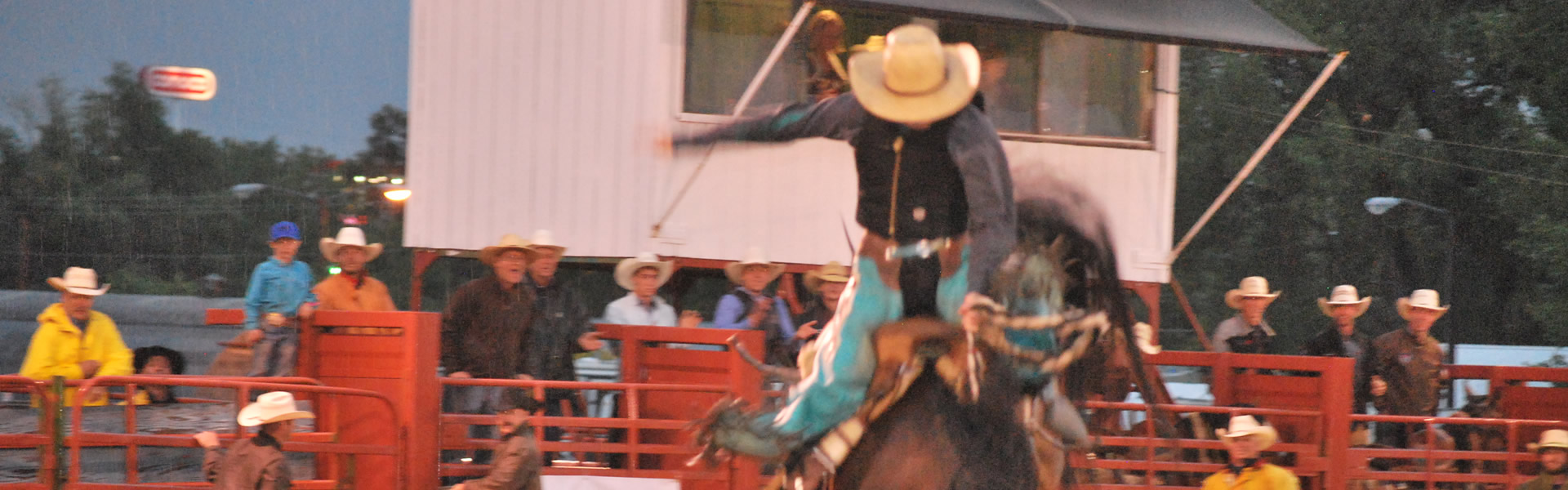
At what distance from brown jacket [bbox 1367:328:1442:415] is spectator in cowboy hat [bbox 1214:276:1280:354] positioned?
76cm

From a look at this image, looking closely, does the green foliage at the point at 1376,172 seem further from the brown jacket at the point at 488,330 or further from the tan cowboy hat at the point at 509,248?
the brown jacket at the point at 488,330

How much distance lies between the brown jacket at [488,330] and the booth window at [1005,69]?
331 cm

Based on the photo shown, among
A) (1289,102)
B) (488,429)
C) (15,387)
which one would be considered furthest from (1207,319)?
(15,387)

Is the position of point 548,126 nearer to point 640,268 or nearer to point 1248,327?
point 640,268

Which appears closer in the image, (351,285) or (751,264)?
(351,285)

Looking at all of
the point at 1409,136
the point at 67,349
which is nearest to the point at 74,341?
the point at 67,349

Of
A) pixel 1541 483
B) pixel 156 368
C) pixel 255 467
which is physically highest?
pixel 156 368

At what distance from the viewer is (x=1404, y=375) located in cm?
1142

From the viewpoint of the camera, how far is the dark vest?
5.17 meters

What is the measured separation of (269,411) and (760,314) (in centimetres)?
350

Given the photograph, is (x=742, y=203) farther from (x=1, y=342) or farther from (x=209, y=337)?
(x=1, y=342)

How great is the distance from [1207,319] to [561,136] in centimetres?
2644

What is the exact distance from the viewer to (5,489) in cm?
752

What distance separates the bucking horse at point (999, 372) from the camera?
490 centimetres
